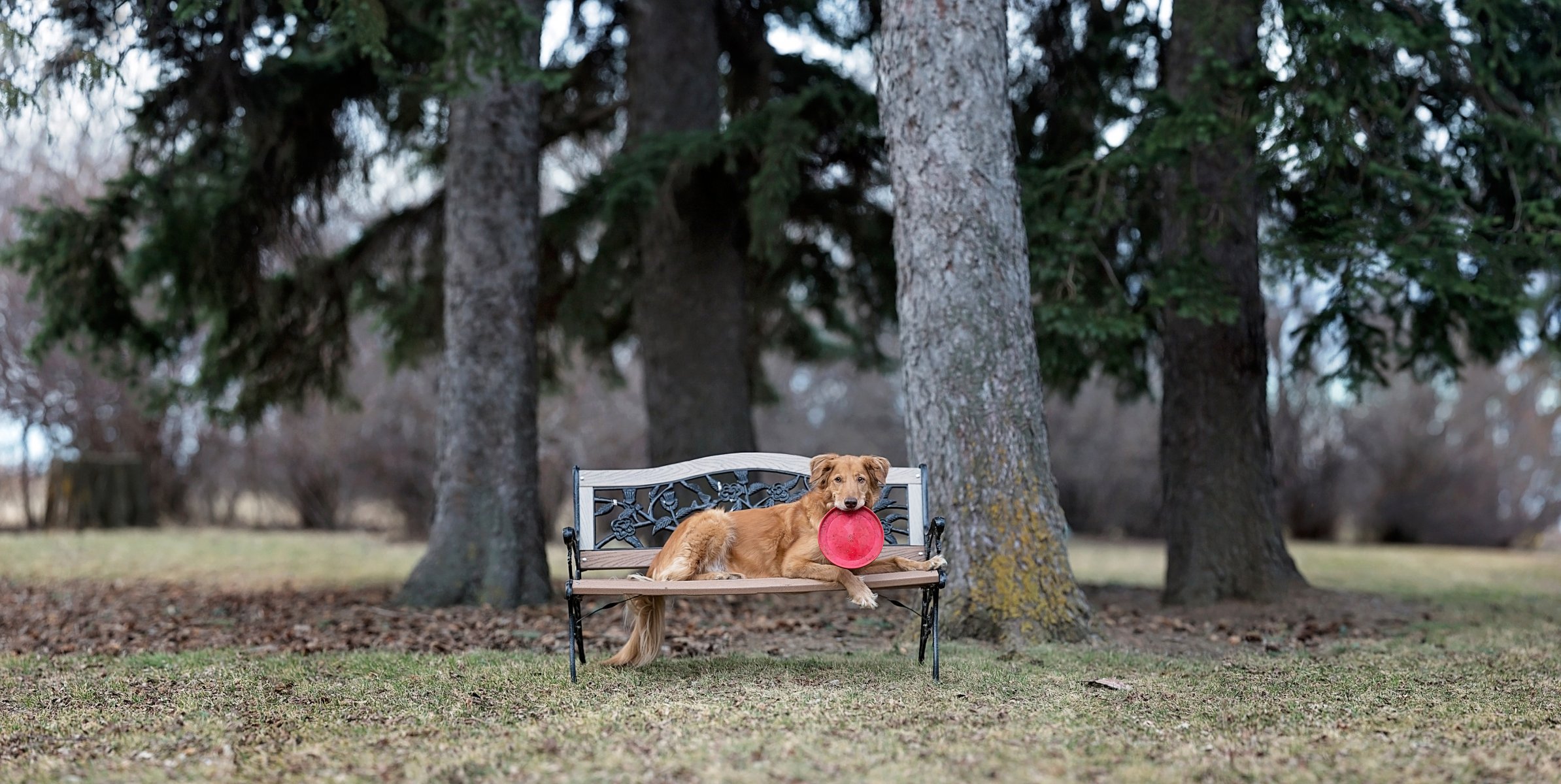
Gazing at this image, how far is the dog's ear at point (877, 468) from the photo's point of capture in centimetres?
530

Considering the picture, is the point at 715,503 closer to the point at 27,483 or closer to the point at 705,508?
the point at 705,508

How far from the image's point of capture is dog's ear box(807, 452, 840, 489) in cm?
536

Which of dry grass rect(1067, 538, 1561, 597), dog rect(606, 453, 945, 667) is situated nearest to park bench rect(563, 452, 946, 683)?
dog rect(606, 453, 945, 667)

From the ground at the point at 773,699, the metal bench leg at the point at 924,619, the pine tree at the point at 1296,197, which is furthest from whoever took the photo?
the pine tree at the point at 1296,197

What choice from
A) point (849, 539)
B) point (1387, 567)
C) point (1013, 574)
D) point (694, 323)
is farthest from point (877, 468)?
point (1387, 567)

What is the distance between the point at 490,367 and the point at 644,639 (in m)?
4.11

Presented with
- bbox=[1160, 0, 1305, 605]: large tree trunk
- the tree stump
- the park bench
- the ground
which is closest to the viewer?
the ground

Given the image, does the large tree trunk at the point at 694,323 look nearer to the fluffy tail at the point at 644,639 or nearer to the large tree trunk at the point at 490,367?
the large tree trunk at the point at 490,367

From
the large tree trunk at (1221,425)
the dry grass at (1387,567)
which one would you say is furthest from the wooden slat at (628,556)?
the dry grass at (1387,567)

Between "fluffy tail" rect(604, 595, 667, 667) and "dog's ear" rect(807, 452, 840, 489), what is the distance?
96 centimetres

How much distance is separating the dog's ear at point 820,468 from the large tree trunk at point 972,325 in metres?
1.57

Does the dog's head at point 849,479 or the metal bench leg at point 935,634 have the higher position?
the dog's head at point 849,479

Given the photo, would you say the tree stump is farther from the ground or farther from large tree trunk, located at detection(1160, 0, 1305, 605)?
large tree trunk, located at detection(1160, 0, 1305, 605)

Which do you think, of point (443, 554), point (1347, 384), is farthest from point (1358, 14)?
point (443, 554)
